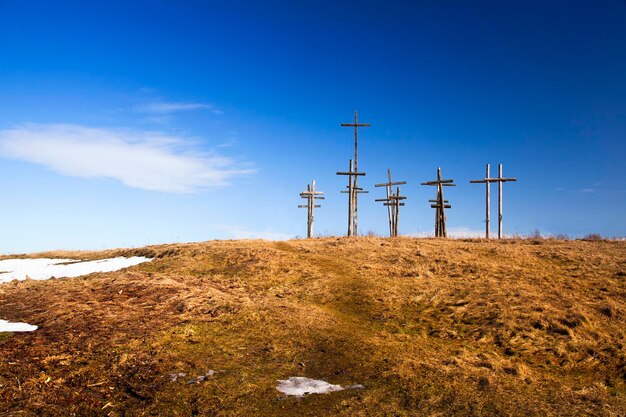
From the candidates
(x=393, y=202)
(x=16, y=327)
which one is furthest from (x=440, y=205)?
(x=16, y=327)

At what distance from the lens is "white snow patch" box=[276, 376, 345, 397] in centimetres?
802

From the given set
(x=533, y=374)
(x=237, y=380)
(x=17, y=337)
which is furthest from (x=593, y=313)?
(x=17, y=337)

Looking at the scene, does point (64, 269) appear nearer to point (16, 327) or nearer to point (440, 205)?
point (16, 327)

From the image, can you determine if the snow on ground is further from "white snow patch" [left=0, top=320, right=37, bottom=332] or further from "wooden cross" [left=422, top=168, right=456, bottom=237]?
"wooden cross" [left=422, top=168, right=456, bottom=237]

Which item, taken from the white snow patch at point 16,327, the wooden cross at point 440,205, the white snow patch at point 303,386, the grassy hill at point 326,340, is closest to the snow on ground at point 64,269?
the grassy hill at point 326,340

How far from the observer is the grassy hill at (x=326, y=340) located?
766 centimetres

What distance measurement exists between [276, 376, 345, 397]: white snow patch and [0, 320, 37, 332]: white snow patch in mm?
6602

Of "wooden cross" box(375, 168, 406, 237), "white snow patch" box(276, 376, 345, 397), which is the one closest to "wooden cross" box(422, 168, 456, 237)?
"wooden cross" box(375, 168, 406, 237)

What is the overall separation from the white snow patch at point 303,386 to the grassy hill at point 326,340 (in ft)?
0.62

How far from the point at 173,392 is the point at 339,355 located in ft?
12.0

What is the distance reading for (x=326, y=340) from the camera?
10742mm

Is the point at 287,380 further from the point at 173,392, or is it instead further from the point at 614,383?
the point at 614,383

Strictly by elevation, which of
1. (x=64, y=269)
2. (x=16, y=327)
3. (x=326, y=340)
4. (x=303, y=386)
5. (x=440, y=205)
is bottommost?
(x=303, y=386)

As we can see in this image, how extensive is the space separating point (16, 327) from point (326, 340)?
7.55 meters
